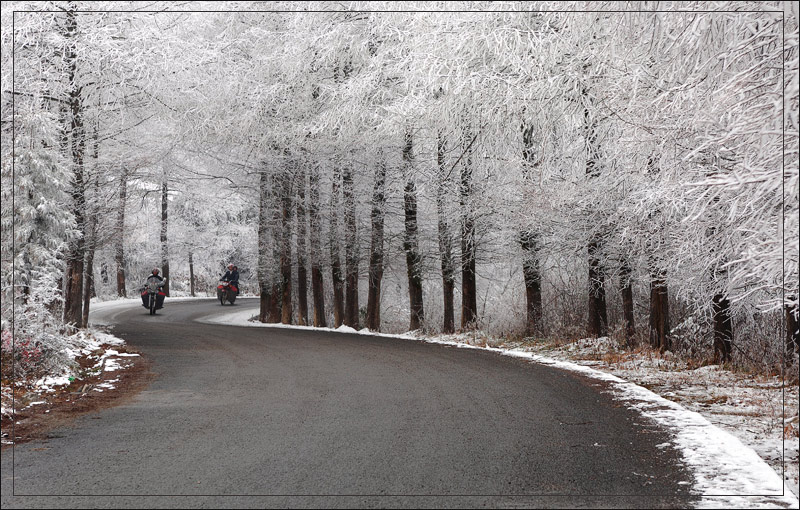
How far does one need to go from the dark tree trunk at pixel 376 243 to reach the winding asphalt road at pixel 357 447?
862 cm

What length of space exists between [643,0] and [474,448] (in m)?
3.83

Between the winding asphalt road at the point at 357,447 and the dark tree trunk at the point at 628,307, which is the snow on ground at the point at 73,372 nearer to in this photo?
the winding asphalt road at the point at 357,447

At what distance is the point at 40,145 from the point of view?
33.4ft

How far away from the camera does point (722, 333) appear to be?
36.1ft

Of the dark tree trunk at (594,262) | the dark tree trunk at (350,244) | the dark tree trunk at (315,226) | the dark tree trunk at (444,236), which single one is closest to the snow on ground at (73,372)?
the dark tree trunk at (315,226)

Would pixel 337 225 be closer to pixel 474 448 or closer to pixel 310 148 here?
pixel 310 148

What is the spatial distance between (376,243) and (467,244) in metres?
3.37

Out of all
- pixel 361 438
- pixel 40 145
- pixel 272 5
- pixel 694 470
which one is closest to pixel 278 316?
pixel 272 5

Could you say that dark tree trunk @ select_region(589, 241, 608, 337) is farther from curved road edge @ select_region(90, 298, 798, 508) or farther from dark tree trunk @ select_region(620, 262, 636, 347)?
curved road edge @ select_region(90, 298, 798, 508)

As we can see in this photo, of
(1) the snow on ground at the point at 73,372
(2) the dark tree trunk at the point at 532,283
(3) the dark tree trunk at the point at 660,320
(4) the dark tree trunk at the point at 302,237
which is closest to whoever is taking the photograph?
(1) the snow on ground at the point at 73,372

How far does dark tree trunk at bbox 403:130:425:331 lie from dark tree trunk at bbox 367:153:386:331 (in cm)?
73

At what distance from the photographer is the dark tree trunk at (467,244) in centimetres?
1578

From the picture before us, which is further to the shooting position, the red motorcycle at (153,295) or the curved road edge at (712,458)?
the red motorcycle at (153,295)

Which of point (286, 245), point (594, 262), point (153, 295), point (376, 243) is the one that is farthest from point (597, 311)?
point (153, 295)
